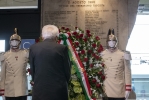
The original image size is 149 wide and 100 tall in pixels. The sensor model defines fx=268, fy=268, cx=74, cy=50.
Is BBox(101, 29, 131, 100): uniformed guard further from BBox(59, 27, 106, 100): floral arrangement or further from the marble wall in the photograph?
the marble wall

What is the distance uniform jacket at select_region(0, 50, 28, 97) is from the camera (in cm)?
362

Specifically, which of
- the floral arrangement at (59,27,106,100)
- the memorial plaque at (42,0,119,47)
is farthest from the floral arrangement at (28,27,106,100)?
the memorial plaque at (42,0,119,47)

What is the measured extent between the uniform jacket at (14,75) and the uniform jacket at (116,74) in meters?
1.15

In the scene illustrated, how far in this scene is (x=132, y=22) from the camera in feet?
16.0

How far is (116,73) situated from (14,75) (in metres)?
1.42

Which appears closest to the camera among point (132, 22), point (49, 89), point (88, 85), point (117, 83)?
point (49, 89)

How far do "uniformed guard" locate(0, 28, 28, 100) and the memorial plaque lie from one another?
1.30 m

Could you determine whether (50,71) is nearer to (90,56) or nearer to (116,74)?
(90,56)

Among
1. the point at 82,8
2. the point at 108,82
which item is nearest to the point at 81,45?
the point at 108,82

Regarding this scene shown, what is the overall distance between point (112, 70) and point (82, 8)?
1.55m

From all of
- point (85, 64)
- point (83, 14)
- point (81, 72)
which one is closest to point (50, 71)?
point (81, 72)

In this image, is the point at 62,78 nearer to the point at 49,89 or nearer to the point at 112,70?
the point at 49,89

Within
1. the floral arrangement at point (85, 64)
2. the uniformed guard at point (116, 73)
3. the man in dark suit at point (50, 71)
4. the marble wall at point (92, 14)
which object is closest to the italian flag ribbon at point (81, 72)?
the floral arrangement at point (85, 64)

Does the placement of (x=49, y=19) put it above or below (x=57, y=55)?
above
